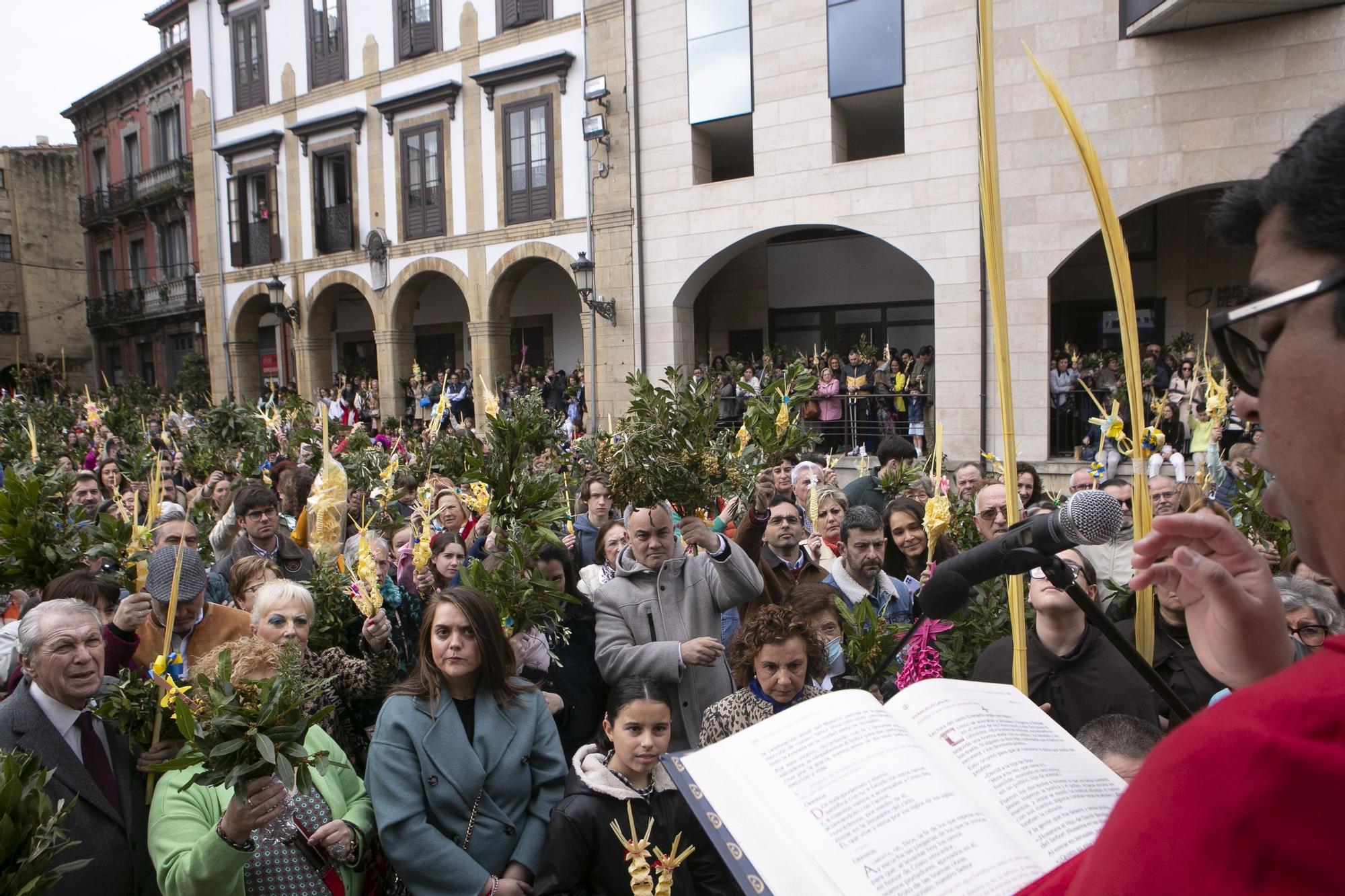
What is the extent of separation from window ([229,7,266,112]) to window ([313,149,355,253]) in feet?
9.72

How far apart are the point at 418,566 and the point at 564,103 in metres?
14.7

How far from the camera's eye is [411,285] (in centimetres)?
Answer: 2050

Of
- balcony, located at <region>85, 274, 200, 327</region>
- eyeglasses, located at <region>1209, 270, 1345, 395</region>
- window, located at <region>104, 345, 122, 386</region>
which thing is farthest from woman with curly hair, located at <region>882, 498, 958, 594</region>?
window, located at <region>104, 345, 122, 386</region>

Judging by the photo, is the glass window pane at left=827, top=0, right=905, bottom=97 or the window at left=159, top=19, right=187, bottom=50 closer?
the glass window pane at left=827, top=0, right=905, bottom=97

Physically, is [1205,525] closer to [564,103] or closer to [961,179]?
[961,179]

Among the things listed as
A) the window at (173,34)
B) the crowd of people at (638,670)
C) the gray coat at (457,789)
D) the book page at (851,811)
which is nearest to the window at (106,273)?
the window at (173,34)

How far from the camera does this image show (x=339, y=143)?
2112 centimetres

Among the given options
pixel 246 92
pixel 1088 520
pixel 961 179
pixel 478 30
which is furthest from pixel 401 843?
pixel 246 92

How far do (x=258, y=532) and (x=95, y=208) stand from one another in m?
34.1

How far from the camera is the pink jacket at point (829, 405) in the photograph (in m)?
14.4

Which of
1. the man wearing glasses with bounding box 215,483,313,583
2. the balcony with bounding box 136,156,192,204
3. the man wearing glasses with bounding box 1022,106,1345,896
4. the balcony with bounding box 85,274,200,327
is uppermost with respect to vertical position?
the balcony with bounding box 136,156,192,204

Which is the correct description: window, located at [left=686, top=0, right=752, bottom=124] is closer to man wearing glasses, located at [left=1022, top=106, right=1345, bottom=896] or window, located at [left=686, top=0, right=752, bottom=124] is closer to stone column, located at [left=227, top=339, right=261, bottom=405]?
stone column, located at [left=227, top=339, right=261, bottom=405]

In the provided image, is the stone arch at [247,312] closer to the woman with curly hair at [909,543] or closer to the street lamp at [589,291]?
the street lamp at [589,291]

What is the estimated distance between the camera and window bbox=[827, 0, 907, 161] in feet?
46.4
